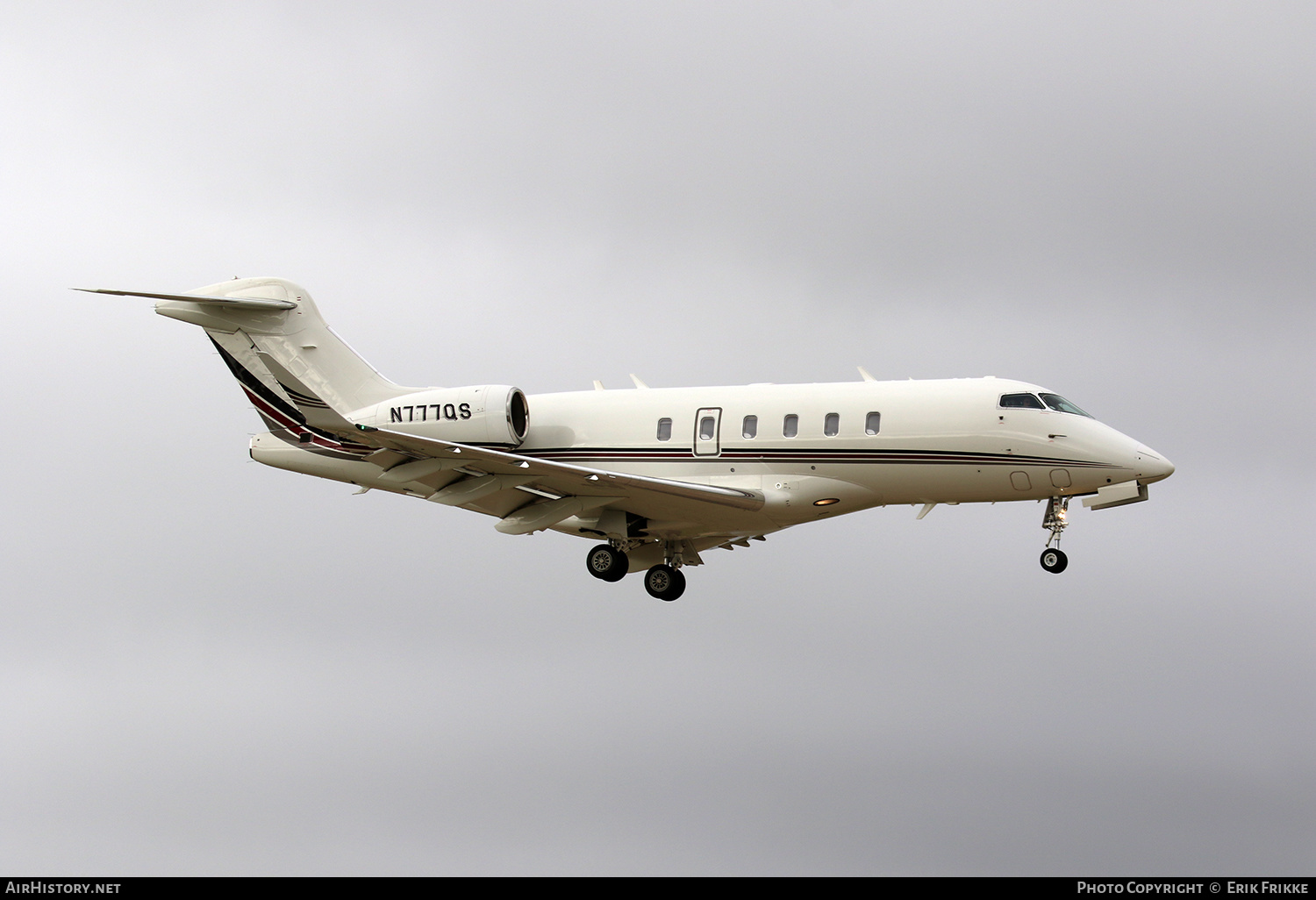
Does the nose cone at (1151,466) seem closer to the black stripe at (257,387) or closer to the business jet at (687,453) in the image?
the business jet at (687,453)

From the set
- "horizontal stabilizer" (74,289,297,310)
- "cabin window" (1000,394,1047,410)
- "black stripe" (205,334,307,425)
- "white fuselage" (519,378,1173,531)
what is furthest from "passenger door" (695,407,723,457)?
"horizontal stabilizer" (74,289,297,310)

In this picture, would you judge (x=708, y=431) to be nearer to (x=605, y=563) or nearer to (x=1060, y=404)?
(x=605, y=563)

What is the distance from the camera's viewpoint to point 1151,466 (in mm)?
24703

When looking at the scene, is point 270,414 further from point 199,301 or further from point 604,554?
point 604,554

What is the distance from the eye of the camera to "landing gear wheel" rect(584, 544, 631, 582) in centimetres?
2725

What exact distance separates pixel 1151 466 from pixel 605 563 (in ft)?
32.8

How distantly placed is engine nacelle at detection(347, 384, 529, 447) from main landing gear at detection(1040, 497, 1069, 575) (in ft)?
32.6

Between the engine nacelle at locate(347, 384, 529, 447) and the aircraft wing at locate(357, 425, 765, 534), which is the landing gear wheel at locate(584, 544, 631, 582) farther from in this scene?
the engine nacelle at locate(347, 384, 529, 447)

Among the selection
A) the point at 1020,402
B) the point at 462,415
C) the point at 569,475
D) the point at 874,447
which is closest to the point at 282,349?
the point at 462,415

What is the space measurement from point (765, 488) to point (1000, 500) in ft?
13.7

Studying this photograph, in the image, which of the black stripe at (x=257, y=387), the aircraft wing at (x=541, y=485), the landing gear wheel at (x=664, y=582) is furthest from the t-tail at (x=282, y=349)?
the landing gear wheel at (x=664, y=582)

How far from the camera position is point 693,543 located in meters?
28.9

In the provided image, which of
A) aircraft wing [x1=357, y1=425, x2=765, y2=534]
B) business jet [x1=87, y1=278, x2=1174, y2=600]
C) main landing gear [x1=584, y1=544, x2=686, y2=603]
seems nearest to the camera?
aircraft wing [x1=357, y1=425, x2=765, y2=534]
